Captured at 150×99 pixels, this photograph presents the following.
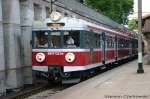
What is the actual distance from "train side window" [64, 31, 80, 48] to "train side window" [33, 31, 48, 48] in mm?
832

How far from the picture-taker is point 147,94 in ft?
46.1

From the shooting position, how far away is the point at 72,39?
19.9m

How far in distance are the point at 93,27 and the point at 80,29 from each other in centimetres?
257

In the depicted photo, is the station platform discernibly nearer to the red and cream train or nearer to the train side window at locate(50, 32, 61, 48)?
the red and cream train

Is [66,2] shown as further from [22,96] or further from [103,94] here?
[103,94]

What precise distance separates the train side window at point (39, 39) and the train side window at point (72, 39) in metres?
0.83

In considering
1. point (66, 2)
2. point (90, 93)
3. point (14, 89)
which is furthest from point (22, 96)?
point (66, 2)

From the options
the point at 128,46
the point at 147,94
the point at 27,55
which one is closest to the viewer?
the point at 147,94

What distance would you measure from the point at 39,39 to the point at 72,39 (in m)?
1.40

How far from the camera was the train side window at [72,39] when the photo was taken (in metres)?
19.8

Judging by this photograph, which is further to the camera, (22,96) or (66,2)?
(66,2)

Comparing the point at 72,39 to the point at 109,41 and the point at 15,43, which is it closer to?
the point at 15,43

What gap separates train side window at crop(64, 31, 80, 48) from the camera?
19.8m

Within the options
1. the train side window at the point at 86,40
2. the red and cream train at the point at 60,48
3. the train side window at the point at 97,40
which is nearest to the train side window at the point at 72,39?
the red and cream train at the point at 60,48
